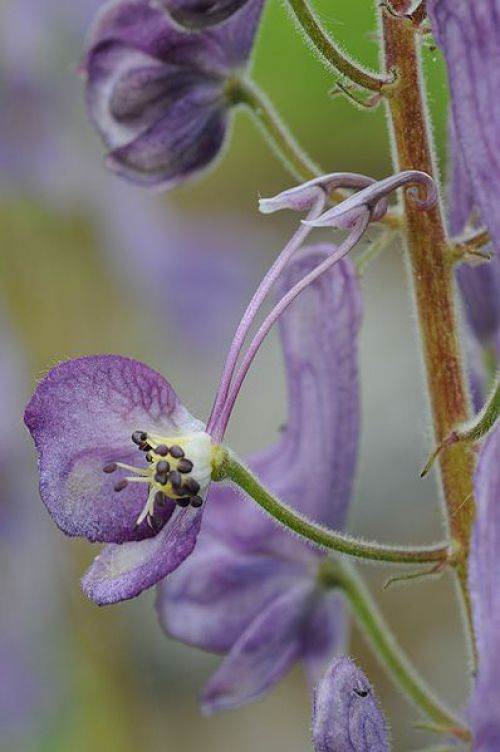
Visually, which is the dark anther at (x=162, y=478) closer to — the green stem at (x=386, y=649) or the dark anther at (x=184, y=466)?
the dark anther at (x=184, y=466)

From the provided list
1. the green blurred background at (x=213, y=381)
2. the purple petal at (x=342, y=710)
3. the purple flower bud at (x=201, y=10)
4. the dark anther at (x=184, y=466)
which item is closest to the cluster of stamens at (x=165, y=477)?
the dark anther at (x=184, y=466)

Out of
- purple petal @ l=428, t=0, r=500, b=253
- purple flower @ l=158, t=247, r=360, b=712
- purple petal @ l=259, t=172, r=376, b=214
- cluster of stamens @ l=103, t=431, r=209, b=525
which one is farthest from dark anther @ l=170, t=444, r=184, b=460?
purple flower @ l=158, t=247, r=360, b=712

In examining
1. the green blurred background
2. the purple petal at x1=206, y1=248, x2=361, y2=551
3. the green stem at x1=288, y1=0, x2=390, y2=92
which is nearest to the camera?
the green stem at x1=288, y1=0, x2=390, y2=92

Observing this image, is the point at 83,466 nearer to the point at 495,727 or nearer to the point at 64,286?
the point at 495,727

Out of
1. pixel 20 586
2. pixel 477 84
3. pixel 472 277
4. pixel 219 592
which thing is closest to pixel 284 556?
pixel 219 592

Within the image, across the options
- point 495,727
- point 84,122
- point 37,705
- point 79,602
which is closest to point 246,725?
point 37,705

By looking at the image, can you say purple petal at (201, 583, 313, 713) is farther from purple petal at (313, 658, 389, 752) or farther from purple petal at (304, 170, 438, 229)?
purple petal at (304, 170, 438, 229)
